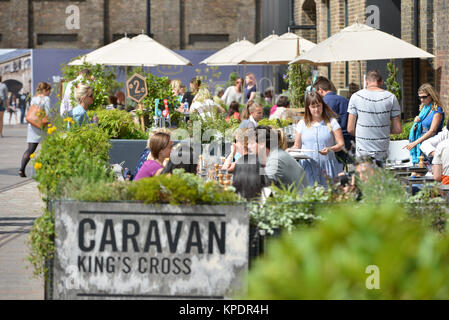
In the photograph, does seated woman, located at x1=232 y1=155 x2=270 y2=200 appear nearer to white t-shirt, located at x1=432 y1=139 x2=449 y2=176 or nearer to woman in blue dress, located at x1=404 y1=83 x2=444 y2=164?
white t-shirt, located at x1=432 y1=139 x2=449 y2=176

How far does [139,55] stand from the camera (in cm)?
1509

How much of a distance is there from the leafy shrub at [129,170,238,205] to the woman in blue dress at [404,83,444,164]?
551cm

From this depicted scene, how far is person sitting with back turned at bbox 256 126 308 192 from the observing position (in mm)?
6754

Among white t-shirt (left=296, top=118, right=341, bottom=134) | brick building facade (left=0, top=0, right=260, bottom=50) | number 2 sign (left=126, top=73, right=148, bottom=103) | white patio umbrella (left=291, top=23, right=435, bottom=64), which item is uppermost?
brick building facade (left=0, top=0, right=260, bottom=50)

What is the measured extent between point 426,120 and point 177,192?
6.07 meters

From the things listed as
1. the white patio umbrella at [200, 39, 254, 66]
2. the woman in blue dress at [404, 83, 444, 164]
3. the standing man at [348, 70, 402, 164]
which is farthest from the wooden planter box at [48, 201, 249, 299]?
the white patio umbrella at [200, 39, 254, 66]

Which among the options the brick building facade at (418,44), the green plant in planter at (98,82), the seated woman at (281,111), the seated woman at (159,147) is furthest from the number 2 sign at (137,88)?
the seated woman at (159,147)

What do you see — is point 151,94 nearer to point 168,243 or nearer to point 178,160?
point 178,160

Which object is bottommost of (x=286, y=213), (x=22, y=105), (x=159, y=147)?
(x=286, y=213)

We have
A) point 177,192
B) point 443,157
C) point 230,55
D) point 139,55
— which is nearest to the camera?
point 177,192

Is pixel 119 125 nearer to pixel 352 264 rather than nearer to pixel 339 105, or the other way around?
pixel 339 105

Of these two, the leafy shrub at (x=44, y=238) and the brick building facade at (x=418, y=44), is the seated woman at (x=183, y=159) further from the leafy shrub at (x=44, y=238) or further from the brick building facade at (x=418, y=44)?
the brick building facade at (x=418, y=44)

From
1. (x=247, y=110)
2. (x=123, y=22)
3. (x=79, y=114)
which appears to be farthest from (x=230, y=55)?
(x=123, y=22)

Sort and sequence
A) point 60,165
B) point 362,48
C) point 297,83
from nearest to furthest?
point 60,165
point 362,48
point 297,83
